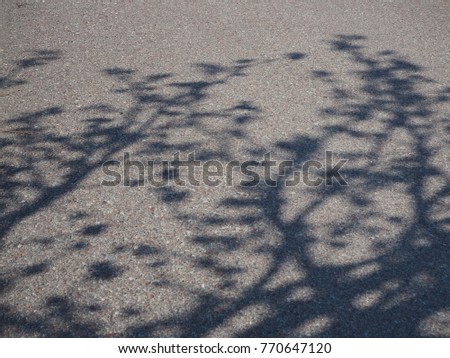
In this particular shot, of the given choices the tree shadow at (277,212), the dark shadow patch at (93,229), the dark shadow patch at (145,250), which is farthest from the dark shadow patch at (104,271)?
the dark shadow patch at (93,229)

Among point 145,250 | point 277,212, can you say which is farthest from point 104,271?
point 277,212

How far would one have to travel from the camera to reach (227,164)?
485 centimetres

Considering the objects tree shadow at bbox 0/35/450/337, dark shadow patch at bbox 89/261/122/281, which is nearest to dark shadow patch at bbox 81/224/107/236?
tree shadow at bbox 0/35/450/337

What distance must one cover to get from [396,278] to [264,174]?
1.51 meters

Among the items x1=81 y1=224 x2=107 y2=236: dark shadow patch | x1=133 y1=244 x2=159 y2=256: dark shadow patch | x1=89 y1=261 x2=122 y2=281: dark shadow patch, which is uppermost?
x1=81 y1=224 x2=107 y2=236: dark shadow patch

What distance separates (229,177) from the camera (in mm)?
4688

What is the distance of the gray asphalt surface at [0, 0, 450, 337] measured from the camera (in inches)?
138

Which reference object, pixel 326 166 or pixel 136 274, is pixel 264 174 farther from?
pixel 136 274

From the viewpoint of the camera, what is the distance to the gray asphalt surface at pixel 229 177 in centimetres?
351

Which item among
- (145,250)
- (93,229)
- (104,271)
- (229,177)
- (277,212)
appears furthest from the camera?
(229,177)

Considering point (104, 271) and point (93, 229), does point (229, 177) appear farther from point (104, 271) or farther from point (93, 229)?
point (104, 271)

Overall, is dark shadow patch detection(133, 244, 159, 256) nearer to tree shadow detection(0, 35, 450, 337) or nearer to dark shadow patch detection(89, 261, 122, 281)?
tree shadow detection(0, 35, 450, 337)

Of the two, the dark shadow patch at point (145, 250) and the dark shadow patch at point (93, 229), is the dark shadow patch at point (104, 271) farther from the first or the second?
the dark shadow patch at point (93, 229)

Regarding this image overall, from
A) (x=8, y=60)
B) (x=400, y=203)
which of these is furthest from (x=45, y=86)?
(x=400, y=203)
